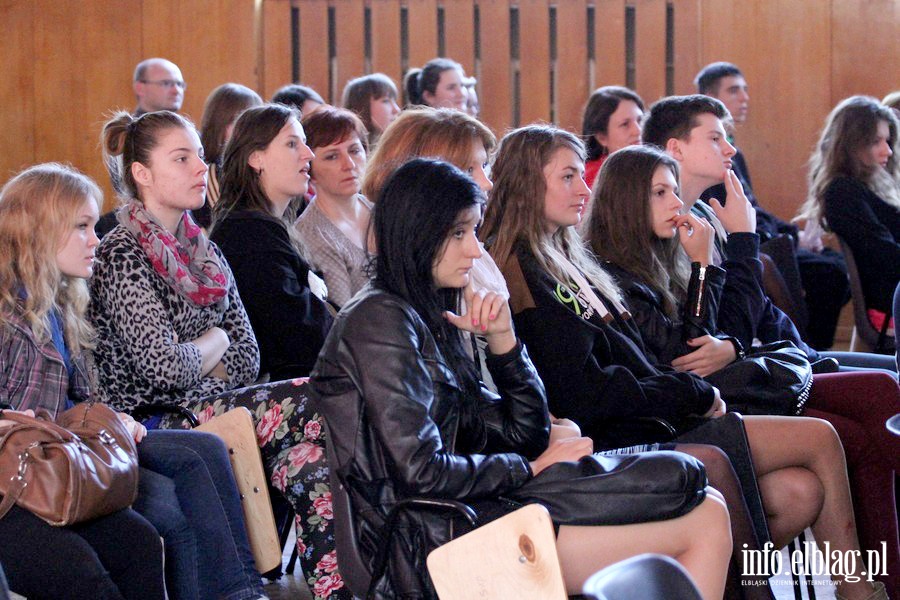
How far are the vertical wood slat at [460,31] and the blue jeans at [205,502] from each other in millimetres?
4424

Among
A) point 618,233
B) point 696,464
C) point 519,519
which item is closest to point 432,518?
point 519,519

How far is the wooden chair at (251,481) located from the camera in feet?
9.30

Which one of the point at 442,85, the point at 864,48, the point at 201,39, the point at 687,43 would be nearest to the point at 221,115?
the point at 442,85

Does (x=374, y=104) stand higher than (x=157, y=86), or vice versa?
(x=157, y=86)

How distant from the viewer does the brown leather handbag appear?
2281 mm

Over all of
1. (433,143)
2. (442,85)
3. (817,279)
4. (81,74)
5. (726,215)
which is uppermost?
(81,74)

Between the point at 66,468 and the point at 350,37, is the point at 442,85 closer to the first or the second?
the point at 350,37

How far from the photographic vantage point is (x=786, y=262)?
465cm

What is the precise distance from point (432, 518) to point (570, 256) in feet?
3.89

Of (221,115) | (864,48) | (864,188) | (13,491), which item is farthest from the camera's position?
(864,48)

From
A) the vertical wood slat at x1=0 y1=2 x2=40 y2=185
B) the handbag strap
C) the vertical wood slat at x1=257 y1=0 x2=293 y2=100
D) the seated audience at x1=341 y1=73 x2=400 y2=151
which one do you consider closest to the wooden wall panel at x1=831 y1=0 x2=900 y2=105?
the seated audience at x1=341 y1=73 x2=400 y2=151

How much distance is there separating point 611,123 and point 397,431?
337 cm

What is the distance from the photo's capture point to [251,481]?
9.37 feet

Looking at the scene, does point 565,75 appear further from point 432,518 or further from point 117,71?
point 432,518
